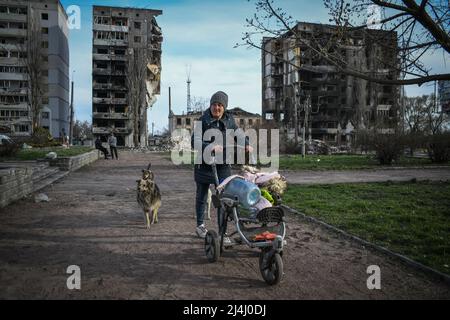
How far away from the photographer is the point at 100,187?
509 inches

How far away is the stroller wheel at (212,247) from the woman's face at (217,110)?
1681 millimetres

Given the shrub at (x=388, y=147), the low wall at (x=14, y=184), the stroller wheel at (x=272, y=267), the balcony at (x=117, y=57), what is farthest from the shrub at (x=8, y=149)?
the balcony at (x=117, y=57)

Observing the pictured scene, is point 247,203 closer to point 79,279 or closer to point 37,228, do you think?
point 79,279

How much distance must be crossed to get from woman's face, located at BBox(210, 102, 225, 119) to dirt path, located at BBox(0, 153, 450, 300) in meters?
1.93

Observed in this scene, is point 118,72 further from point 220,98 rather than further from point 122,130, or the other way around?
point 220,98

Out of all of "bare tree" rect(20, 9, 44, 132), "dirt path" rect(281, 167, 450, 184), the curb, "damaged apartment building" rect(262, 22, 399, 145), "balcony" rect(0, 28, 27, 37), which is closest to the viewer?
the curb

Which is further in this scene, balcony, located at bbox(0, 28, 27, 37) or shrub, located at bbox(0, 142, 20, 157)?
balcony, located at bbox(0, 28, 27, 37)

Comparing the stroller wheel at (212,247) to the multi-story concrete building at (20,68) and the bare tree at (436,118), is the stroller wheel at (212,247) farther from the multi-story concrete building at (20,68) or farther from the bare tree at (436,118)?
the multi-story concrete building at (20,68)

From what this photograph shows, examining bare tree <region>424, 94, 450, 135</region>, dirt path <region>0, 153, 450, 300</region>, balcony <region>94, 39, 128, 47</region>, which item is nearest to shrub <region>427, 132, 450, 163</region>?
bare tree <region>424, 94, 450, 135</region>

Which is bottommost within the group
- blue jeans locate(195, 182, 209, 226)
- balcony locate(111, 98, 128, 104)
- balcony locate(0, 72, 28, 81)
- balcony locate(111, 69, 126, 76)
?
blue jeans locate(195, 182, 209, 226)

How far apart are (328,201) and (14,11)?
269 ft

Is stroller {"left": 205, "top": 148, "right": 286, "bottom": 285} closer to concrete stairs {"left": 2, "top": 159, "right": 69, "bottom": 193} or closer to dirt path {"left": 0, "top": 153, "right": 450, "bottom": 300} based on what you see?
dirt path {"left": 0, "top": 153, "right": 450, "bottom": 300}

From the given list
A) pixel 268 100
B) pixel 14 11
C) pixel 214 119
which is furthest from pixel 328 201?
pixel 14 11

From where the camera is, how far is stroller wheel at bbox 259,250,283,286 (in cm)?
420
